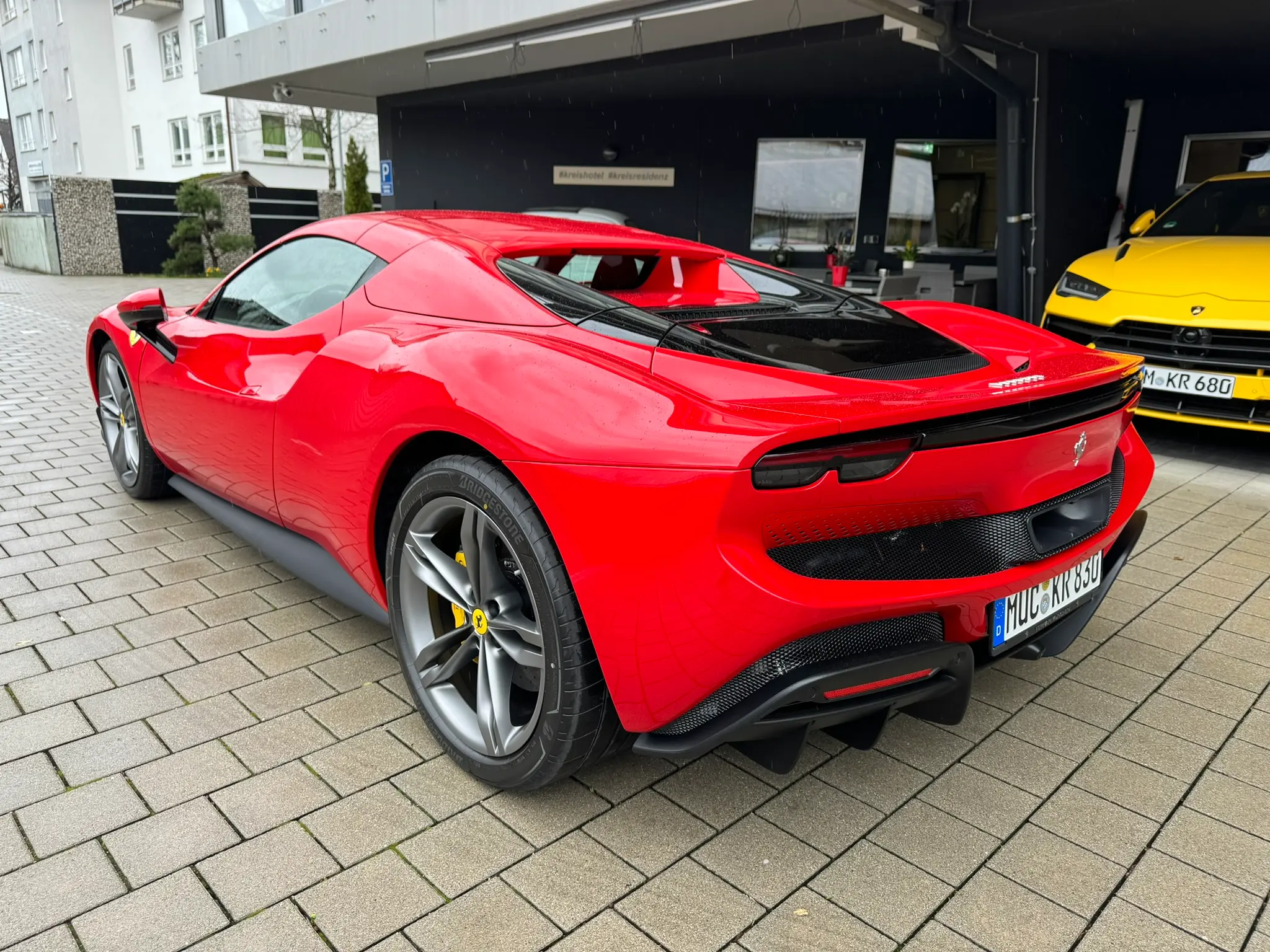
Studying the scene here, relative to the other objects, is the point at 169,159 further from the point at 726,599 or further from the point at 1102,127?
the point at 726,599

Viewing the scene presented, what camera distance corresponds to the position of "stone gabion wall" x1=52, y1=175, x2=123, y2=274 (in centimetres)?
1880

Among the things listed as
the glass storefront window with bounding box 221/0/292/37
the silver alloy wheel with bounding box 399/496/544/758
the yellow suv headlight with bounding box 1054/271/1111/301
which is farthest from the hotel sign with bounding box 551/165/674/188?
the silver alloy wheel with bounding box 399/496/544/758

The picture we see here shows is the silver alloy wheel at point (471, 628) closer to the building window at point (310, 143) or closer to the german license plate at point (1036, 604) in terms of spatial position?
→ the german license plate at point (1036, 604)

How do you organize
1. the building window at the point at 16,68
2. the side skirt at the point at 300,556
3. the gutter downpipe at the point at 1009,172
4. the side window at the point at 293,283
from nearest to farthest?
the side skirt at the point at 300,556, the side window at the point at 293,283, the gutter downpipe at the point at 1009,172, the building window at the point at 16,68

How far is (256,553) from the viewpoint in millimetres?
3568

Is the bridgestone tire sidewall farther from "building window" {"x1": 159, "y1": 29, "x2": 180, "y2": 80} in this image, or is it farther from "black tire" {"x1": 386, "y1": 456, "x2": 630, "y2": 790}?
"building window" {"x1": 159, "y1": 29, "x2": 180, "y2": 80}

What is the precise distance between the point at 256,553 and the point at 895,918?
2741 mm

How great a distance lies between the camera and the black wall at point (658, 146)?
11.5 metres

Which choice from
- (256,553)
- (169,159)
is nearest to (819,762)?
(256,553)

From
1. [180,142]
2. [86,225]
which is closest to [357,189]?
[86,225]

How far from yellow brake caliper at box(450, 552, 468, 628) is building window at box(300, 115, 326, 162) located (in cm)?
3095

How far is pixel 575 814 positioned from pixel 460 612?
55cm

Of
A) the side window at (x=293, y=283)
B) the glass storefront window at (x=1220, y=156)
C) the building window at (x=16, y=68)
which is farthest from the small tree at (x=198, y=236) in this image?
the building window at (x=16, y=68)

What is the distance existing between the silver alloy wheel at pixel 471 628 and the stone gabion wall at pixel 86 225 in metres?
20.6
